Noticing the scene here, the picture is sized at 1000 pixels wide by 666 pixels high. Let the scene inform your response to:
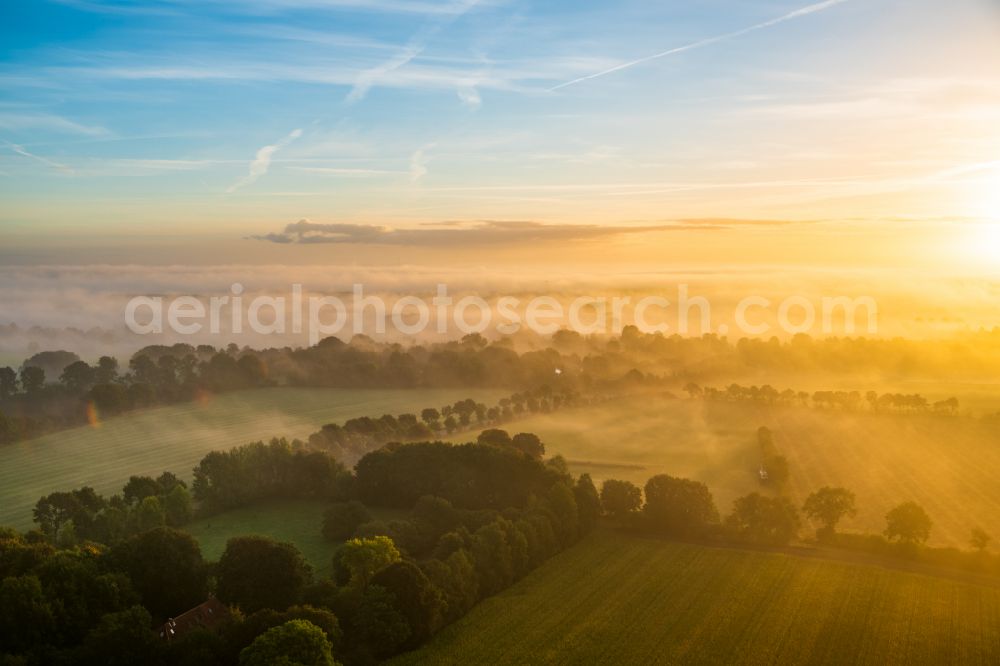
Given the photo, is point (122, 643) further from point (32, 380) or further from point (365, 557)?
point (32, 380)

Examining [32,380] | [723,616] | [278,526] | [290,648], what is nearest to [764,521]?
[723,616]

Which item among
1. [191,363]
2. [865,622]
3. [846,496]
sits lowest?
[865,622]

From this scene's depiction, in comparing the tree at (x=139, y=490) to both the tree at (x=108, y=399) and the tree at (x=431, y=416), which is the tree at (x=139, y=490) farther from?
the tree at (x=108, y=399)

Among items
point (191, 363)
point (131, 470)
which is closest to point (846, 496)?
point (131, 470)

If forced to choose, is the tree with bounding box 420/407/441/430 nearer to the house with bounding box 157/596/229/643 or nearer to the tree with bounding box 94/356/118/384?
the house with bounding box 157/596/229/643

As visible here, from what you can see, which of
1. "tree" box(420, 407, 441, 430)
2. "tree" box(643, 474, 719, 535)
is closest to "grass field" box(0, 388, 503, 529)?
"tree" box(420, 407, 441, 430)

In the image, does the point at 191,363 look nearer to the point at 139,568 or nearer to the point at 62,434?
Result: the point at 62,434
